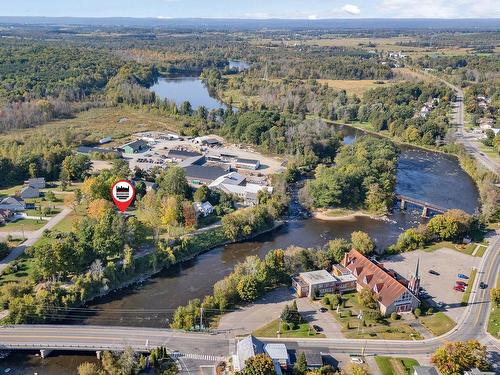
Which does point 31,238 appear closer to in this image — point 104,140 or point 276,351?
point 276,351

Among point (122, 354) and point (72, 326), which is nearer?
point (122, 354)

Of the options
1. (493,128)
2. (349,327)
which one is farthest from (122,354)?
(493,128)

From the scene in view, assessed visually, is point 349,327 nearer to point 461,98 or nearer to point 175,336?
point 175,336

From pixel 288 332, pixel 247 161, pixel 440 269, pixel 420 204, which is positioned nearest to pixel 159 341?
pixel 288 332

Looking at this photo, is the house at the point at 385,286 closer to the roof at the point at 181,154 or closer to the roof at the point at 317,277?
the roof at the point at 317,277

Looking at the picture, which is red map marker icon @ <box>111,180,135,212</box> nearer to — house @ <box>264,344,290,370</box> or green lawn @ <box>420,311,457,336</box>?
house @ <box>264,344,290,370</box>

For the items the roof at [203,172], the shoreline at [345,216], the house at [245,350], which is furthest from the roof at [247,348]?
the roof at [203,172]
